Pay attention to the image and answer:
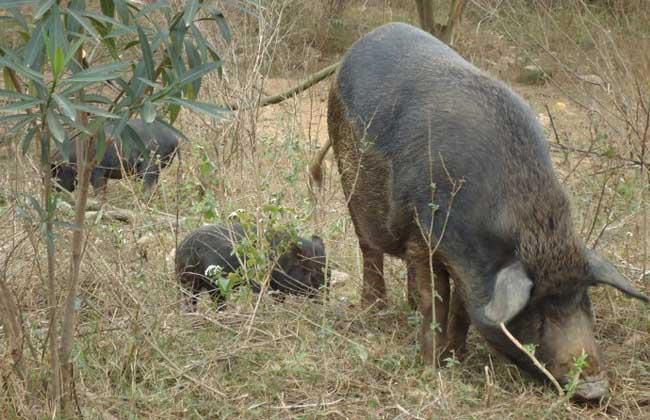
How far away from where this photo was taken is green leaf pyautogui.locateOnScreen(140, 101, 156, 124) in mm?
3199

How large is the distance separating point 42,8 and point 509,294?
242 centimetres

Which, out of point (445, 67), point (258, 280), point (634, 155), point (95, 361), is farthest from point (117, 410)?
point (634, 155)

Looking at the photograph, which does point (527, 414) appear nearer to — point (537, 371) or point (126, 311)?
point (537, 371)

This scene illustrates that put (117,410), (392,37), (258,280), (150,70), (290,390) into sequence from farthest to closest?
1. (392,37)
2. (258,280)
3. (290,390)
4. (117,410)
5. (150,70)

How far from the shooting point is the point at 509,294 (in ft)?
14.9

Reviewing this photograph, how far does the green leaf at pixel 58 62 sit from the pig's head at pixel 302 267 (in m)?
3.52

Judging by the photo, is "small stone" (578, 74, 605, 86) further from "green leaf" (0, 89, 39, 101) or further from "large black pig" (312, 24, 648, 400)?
"green leaf" (0, 89, 39, 101)

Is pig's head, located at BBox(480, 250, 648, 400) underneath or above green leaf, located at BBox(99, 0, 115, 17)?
underneath

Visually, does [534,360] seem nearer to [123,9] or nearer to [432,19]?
[123,9]

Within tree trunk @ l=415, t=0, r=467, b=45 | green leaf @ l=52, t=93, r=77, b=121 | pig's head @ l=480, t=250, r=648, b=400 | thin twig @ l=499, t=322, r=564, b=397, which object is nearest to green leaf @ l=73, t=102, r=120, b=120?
green leaf @ l=52, t=93, r=77, b=121

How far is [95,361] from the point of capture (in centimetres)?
472

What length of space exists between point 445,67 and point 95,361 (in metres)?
2.33

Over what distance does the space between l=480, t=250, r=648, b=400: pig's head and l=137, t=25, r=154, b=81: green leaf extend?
6.33 feet

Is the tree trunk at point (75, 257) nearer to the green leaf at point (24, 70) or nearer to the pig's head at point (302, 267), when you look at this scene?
the green leaf at point (24, 70)
